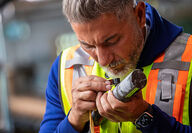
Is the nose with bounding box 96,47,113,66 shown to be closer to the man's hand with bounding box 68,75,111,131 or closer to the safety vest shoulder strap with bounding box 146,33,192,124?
the man's hand with bounding box 68,75,111,131

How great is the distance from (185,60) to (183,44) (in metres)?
0.09

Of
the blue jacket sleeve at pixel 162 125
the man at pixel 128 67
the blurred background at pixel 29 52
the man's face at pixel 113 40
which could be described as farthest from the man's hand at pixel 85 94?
the blurred background at pixel 29 52

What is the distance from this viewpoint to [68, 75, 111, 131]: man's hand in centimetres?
96

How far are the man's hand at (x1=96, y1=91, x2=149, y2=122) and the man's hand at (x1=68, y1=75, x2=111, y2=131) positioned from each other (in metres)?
0.04

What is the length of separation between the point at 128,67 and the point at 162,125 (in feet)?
1.01

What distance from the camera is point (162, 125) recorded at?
918 millimetres

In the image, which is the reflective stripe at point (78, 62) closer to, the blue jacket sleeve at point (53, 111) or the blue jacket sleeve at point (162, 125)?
the blue jacket sleeve at point (53, 111)

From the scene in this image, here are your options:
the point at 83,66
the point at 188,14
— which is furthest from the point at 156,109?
the point at 188,14

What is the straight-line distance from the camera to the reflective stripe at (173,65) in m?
1.04

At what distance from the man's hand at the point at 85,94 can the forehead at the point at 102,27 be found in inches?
6.8

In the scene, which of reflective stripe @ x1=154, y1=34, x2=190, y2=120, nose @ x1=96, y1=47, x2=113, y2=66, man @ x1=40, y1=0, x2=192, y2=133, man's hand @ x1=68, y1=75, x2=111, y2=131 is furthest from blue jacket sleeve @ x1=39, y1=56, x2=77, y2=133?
reflective stripe @ x1=154, y1=34, x2=190, y2=120

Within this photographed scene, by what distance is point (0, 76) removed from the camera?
4.46 meters

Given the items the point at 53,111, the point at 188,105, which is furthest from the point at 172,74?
the point at 53,111

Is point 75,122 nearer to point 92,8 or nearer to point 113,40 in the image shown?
point 113,40
